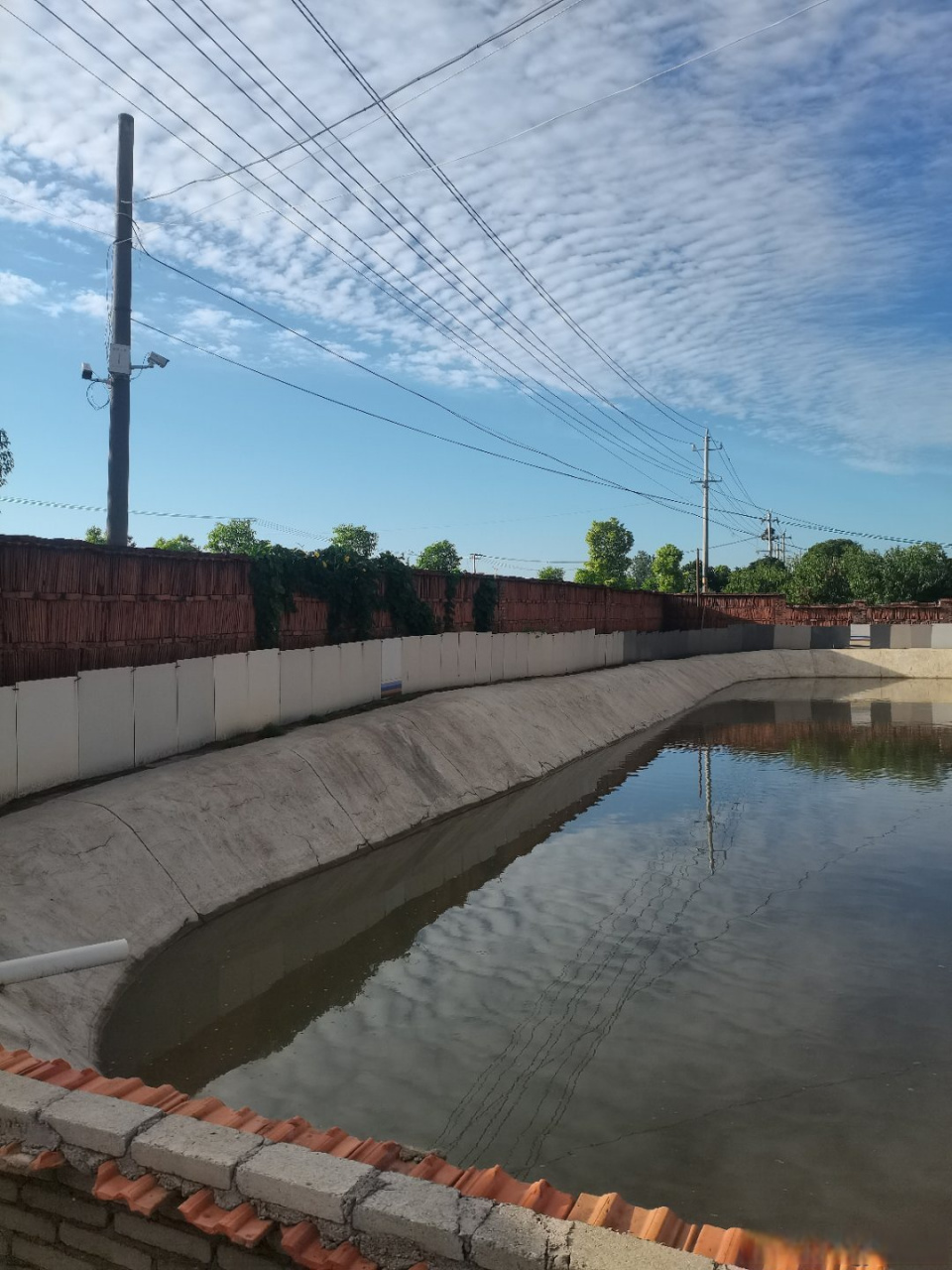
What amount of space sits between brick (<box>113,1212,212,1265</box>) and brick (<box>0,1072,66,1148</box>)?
648 millimetres

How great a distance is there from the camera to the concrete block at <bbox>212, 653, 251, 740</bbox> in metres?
17.9

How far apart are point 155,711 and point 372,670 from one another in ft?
27.1

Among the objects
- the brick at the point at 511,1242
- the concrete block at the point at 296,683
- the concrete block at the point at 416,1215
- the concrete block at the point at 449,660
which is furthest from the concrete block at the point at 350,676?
the brick at the point at 511,1242

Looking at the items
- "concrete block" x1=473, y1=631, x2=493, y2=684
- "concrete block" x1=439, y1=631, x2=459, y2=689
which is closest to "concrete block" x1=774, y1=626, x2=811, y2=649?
"concrete block" x1=473, y1=631, x2=493, y2=684

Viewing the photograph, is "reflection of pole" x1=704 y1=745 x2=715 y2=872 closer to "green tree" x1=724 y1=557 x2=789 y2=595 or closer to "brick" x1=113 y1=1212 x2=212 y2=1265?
"brick" x1=113 y1=1212 x2=212 y2=1265

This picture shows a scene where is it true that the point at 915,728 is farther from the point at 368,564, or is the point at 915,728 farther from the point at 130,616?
the point at 130,616

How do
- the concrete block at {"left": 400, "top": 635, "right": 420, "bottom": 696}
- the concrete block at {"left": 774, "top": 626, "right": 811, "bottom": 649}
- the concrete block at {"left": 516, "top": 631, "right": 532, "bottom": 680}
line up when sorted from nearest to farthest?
the concrete block at {"left": 400, "top": 635, "right": 420, "bottom": 696}, the concrete block at {"left": 516, "top": 631, "right": 532, "bottom": 680}, the concrete block at {"left": 774, "top": 626, "right": 811, "bottom": 649}

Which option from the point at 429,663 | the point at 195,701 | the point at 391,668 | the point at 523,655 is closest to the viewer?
the point at 195,701

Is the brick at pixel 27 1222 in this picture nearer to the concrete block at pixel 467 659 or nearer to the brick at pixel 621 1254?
the brick at pixel 621 1254

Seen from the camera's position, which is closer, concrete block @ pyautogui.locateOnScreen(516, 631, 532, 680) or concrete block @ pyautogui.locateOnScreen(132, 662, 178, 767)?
concrete block @ pyautogui.locateOnScreen(132, 662, 178, 767)

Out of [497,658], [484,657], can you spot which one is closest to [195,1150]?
[484,657]

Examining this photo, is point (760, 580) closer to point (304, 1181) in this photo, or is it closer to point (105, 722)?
point (105, 722)

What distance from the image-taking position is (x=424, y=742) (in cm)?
2156

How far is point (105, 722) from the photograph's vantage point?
49.3 ft
